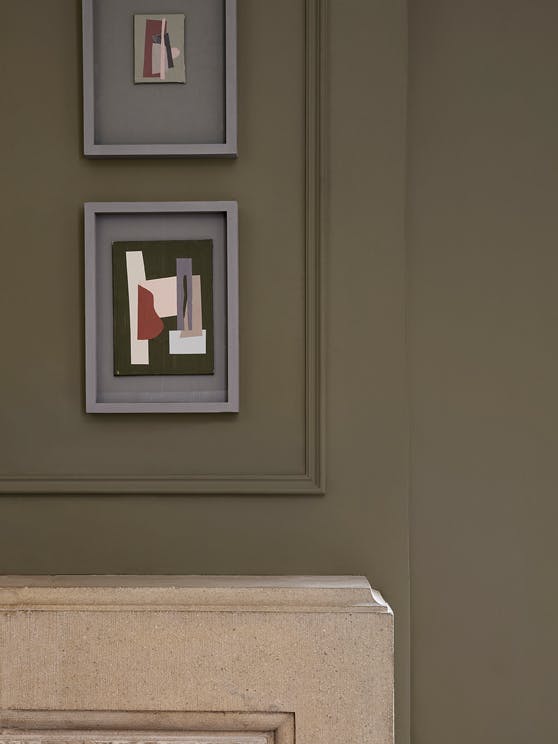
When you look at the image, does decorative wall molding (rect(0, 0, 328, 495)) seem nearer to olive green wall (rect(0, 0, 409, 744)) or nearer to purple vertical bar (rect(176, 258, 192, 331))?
olive green wall (rect(0, 0, 409, 744))

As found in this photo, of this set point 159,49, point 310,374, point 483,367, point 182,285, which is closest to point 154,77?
point 159,49

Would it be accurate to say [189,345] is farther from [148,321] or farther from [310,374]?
[310,374]

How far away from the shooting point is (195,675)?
82 cm

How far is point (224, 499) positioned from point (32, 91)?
2.43 feet

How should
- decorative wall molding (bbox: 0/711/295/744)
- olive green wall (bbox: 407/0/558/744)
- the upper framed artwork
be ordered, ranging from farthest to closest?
olive green wall (bbox: 407/0/558/744) → the upper framed artwork → decorative wall molding (bbox: 0/711/295/744)

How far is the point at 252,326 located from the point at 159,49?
47 cm

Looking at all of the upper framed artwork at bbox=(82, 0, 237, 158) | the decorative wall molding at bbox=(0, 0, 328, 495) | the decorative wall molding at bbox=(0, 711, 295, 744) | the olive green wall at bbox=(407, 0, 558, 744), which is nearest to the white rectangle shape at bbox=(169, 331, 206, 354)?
the decorative wall molding at bbox=(0, 0, 328, 495)

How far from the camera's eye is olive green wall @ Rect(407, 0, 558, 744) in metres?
1.23

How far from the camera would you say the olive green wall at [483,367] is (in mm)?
1226

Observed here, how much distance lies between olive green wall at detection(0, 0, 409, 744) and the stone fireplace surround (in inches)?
10.6

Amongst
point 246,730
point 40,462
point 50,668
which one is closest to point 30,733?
point 50,668

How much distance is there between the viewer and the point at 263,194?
1.11 metres

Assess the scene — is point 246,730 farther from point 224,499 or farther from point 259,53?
point 259,53

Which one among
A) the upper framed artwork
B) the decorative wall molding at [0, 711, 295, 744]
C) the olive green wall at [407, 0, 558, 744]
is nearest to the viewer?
the decorative wall molding at [0, 711, 295, 744]
